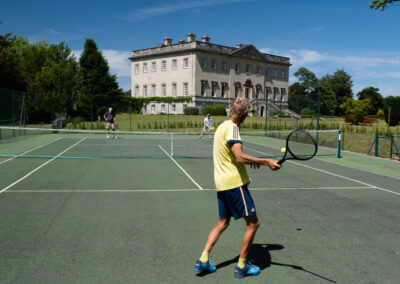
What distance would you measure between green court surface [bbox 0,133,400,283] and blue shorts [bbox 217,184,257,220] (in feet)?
2.60

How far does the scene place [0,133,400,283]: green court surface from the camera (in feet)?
14.8

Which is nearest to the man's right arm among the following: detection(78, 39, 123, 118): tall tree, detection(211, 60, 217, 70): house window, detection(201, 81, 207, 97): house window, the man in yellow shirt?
the man in yellow shirt

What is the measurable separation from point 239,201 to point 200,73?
64.5m

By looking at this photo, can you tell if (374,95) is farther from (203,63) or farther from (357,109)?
(357,109)

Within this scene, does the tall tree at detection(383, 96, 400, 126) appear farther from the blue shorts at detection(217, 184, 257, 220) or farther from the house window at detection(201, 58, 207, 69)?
the blue shorts at detection(217, 184, 257, 220)

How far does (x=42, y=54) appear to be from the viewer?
62.0 metres

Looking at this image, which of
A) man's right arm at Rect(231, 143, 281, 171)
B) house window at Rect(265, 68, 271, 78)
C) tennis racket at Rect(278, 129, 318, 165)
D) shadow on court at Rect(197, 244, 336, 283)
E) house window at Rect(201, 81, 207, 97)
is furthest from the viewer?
house window at Rect(265, 68, 271, 78)

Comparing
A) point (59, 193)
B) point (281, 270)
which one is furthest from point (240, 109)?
point (59, 193)

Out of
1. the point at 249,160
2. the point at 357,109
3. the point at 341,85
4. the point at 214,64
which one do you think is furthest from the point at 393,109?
the point at 341,85

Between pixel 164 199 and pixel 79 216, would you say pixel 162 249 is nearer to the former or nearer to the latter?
pixel 79 216

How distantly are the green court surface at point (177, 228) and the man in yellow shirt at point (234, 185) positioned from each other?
0.23 m

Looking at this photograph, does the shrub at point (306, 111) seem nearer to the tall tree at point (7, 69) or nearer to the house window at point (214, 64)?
the tall tree at point (7, 69)

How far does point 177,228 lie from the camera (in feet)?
20.3

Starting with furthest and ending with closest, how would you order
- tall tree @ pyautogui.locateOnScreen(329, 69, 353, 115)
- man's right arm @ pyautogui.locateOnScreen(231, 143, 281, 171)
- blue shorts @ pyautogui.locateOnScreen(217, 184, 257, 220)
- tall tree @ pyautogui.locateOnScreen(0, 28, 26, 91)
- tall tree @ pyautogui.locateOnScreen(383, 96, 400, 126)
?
tall tree @ pyautogui.locateOnScreen(329, 69, 353, 115) < tall tree @ pyautogui.locateOnScreen(383, 96, 400, 126) < tall tree @ pyautogui.locateOnScreen(0, 28, 26, 91) < blue shorts @ pyautogui.locateOnScreen(217, 184, 257, 220) < man's right arm @ pyautogui.locateOnScreen(231, 143, 281, 171)
